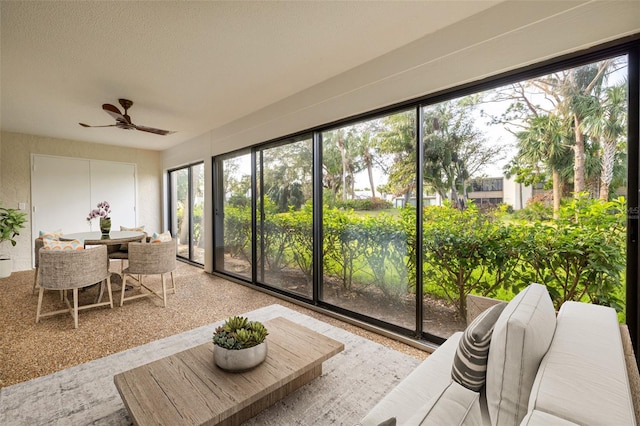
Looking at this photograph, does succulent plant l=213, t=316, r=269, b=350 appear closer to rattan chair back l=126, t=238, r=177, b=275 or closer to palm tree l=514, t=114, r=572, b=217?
palm tree l=514, t=114, r=572, b=217

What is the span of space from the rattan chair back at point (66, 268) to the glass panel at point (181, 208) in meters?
3.14

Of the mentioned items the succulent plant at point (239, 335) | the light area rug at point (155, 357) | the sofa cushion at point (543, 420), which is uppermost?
the sofa cushion at point (543, 420)

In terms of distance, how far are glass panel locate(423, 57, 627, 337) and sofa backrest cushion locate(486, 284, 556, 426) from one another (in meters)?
1.26

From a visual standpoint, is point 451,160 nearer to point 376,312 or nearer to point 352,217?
point 352,217

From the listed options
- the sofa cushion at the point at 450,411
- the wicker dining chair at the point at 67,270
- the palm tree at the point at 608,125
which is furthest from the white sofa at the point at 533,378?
the wicker dining chair at the point at 67,270

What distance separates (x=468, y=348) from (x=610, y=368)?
0.38m

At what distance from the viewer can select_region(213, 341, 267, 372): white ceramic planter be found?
4.99 ft

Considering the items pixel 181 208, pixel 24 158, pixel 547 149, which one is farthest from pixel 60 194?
pixel 547 149

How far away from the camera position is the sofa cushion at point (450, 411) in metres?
0.75

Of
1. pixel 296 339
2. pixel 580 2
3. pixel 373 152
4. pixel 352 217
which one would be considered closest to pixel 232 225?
pixel 352 217

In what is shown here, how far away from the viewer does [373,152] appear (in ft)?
9.41

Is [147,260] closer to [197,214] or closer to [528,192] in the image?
[197,214]

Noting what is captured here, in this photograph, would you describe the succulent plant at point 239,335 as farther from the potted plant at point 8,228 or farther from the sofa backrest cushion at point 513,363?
the potted plant at point 8,228

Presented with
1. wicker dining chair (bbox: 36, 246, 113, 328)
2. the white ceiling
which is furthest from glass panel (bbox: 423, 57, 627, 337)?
wicker dining chair (bbox: 36, 246, 113, 328)
